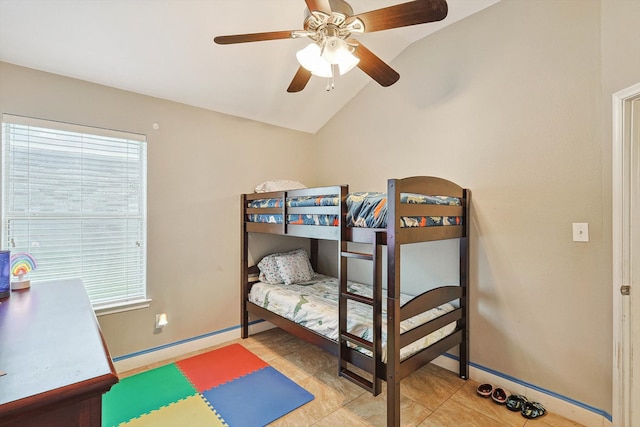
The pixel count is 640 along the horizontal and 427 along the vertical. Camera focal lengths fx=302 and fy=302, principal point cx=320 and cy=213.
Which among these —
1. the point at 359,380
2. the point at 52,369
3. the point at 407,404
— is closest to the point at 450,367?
the point at 407,404

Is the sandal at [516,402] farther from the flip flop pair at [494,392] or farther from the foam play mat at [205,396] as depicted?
the foam play mat at [205,396]

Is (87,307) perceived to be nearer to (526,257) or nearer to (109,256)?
(109,256)

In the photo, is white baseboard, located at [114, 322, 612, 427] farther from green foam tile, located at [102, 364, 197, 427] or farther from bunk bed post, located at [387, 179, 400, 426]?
bunk bed post, located at [387, 179, 400, 426]

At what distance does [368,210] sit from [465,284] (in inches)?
44.8

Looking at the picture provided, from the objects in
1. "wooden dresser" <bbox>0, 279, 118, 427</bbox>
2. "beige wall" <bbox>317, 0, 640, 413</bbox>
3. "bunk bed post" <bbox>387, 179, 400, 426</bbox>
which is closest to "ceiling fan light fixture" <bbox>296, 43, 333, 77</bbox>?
"bunk bed post" <bbox>387, 179, 400, 426</bbox>

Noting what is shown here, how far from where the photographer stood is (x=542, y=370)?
2.08 metres

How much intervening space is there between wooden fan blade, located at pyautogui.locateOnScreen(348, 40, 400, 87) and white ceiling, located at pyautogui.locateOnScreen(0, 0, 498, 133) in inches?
28.3

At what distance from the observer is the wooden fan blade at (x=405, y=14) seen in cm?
130

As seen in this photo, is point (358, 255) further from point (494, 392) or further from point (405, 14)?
point (494, 392)

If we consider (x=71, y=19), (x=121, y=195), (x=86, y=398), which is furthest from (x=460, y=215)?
(x=71, y=19)

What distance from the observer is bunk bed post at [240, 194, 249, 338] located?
321cm

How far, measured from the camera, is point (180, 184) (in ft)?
9.29

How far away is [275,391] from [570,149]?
2.63 metres

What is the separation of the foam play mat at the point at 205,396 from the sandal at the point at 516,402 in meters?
1.36
